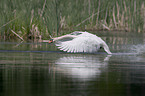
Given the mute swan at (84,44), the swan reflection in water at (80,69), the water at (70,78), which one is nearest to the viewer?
the water at (70,78)

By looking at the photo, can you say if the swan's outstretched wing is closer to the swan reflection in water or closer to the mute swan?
the mute swan

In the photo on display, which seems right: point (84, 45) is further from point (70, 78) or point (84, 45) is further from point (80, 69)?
point (70, 78)

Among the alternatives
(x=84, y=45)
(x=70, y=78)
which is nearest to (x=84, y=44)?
(x=84, y=45)

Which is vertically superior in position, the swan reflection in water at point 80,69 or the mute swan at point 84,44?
the mute swan at point 84,44

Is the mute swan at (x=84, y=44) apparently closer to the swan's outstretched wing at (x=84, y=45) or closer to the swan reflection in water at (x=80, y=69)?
the swan's outstretched wing at (x=84, y=45)

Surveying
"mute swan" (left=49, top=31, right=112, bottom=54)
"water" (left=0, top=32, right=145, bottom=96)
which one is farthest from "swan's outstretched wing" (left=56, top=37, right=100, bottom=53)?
"water" (left=0, top=32, right=145, bottom=96)

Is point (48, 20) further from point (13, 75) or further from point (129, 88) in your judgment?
point (129, 88)

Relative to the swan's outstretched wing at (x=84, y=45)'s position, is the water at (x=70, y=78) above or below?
below

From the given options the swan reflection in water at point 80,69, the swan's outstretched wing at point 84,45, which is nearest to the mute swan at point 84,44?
the swan's outstretched wing at point 84,45

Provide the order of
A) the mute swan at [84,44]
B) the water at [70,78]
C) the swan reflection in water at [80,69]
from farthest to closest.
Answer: the mute swan at [84,44]
the swan reflection in water at [80,69]
the water at [70,78]

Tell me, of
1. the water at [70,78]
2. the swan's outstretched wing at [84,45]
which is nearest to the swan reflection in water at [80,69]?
the water at [70,78]

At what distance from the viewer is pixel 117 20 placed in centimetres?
2733

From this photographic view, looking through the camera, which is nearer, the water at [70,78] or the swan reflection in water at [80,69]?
the water at [70,78]

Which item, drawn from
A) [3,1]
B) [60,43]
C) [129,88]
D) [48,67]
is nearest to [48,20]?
[3,1]
